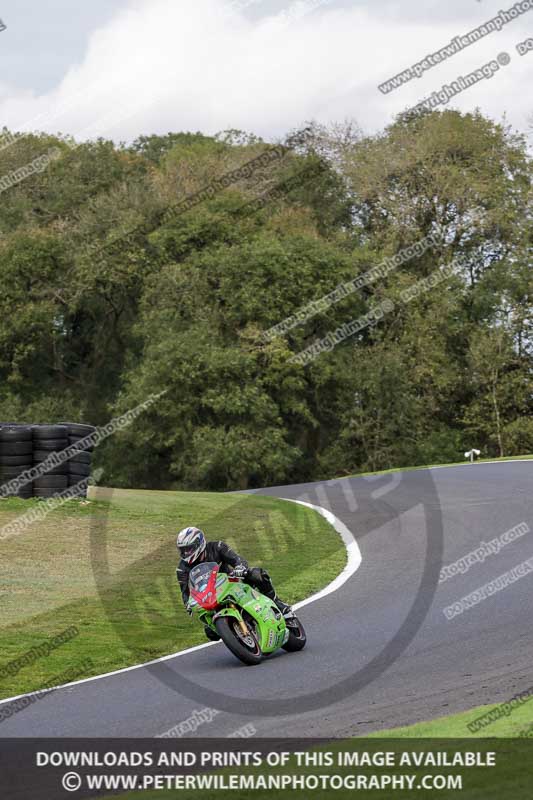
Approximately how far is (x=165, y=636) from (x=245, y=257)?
111 ft

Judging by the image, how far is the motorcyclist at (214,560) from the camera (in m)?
10.8

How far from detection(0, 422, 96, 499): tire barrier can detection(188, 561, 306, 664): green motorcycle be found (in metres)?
10.2

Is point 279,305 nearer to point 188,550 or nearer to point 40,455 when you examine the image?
point 40,455

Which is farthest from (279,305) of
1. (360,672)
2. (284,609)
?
(360,672)

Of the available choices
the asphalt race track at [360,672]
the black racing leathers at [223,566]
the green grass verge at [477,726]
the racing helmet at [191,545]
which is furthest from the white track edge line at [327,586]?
the green grass verge at [477,726]

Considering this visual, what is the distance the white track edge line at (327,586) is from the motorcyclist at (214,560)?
718mm

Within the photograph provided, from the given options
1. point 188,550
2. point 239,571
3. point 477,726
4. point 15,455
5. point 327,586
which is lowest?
point 327,586

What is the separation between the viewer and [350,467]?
152 ft

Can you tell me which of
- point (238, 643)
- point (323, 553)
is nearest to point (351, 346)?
point (323, 553)

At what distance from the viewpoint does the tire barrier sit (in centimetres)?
2033

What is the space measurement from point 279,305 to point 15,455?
25.5m

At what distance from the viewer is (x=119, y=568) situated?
55.2 ft

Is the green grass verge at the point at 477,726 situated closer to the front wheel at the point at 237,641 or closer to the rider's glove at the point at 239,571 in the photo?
the front wheel at the point at 237,641

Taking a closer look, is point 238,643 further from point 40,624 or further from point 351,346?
point 351,346
